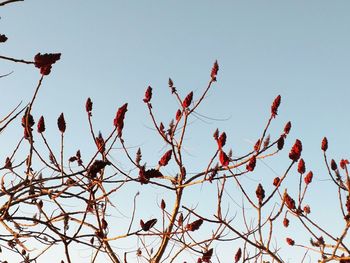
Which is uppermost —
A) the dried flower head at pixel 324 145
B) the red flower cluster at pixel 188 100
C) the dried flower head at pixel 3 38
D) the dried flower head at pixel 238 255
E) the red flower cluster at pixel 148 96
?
the red flower cluster at pixel 148 96

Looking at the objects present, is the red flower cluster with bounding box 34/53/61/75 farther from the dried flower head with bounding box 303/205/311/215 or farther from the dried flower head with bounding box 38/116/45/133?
the dried flower head with bounding box 303/205/311/215

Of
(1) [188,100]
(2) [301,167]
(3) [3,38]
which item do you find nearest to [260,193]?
(2) [301,167]

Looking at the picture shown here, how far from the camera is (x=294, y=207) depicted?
12.8ft

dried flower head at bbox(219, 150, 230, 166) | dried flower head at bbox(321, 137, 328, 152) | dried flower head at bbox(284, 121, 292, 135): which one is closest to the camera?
dried flower head at bbox(219, 150, 230, 166)

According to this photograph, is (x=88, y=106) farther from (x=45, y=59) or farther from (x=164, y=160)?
(x=45, y=59)

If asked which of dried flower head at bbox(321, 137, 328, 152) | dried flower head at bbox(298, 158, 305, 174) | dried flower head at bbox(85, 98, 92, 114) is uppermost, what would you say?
dried flower head at bbox(85, 98, 92, 114)

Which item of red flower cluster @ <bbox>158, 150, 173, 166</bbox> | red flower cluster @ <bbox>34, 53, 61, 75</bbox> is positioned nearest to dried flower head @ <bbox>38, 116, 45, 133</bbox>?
red flower cluster @ <bbox>158, 150, 173, 166</bbox>

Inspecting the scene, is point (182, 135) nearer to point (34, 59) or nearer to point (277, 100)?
point (277, 100)

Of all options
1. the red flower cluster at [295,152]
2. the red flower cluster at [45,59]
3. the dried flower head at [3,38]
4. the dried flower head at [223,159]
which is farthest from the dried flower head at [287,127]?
the dried flower head at [3,38]

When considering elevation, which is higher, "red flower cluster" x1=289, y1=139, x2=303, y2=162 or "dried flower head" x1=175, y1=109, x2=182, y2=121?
"dried flower head" x1=175, y1=109, x2=182, y2=121

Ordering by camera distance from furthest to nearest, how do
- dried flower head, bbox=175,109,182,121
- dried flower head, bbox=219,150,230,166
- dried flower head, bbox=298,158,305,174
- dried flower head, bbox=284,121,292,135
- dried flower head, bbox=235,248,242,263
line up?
dried flower head, bbox=235,248,242,263
dried flower head, bbox=175,109,182,121
dried flower head, bbox=298,158,305,174
dried flower head, bbox=284,121,292,135
dried flower head, bbox=219,150,230,166

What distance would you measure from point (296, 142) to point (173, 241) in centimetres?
175

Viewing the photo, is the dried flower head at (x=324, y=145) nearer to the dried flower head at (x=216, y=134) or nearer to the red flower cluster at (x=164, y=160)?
the dried flower head at (x=216, y=134)

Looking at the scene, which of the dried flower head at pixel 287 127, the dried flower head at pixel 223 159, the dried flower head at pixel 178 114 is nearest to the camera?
the dried flower head at pixel 223 159
